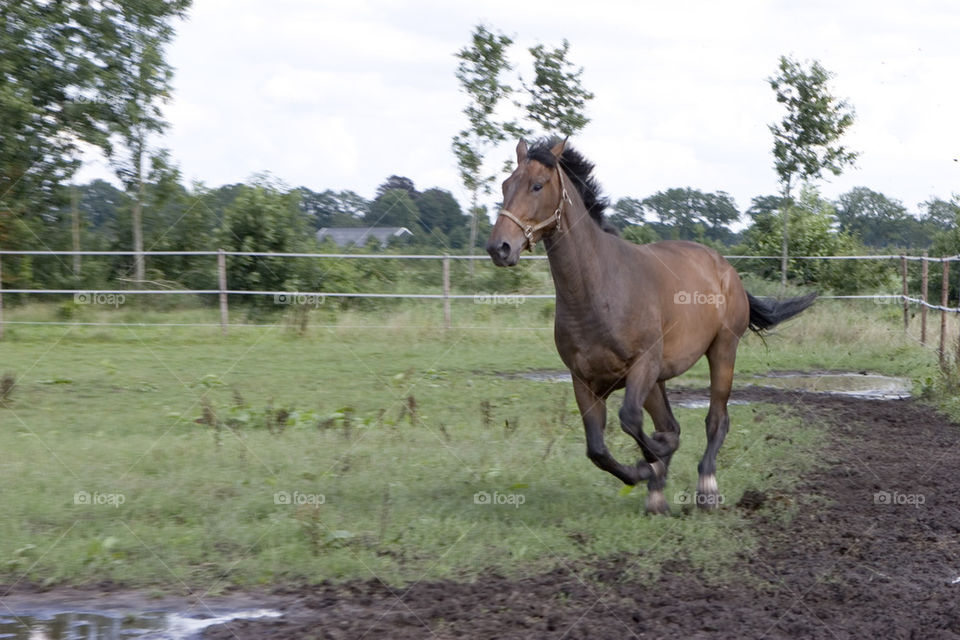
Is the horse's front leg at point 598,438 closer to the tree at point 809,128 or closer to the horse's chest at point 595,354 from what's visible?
the horse's chest at point 595,354

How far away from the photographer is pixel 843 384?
42.0ft

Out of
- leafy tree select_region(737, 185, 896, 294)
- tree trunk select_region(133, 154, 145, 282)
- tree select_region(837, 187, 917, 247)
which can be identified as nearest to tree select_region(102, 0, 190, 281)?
tree trunk select_region(133, 154, 145, 282)

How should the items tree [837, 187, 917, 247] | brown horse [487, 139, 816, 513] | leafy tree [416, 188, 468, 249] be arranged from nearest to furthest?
Answer: brown horse [487, 139, 816, 513]
leafy tree [416, 188, 468, 249]
tree [837, 187, 917, 247]

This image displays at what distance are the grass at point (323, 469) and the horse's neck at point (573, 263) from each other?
53.0 inches

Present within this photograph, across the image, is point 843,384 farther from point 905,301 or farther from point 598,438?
point 598,438

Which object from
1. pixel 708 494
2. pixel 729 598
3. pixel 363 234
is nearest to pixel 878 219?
pixel 363 234

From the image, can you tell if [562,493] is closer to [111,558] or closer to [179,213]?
[111,558]

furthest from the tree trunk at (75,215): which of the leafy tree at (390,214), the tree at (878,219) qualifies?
the tree at (878,219)

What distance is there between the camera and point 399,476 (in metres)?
6.88

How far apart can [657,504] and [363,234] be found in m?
15.1

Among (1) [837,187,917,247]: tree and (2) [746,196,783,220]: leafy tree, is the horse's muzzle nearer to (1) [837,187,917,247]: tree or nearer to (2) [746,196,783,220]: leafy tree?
(2) [746,196,783,220]: leafy tree

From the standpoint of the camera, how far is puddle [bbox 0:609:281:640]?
3.92 m

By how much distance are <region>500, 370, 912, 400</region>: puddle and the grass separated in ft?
1.46

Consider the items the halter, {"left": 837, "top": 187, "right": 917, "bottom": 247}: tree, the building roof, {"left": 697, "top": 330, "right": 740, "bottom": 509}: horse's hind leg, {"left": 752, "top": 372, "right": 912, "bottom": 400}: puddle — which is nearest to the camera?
the halter
